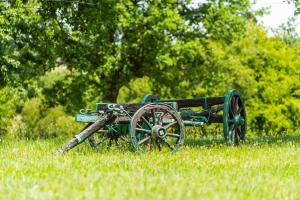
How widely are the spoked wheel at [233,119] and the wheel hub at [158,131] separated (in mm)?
2338

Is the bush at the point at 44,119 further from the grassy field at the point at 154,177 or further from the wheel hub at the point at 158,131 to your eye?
the grassy field at the point at 154,177

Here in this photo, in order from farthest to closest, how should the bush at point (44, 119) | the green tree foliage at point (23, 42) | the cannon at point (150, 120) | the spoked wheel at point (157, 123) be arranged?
1. the bush at point (44, 119)
2. the green tree foliage at point (23, 42)
3. the spoked wheel at point (157, 123)
4. the cannon at point (150, 120)

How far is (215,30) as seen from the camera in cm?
2980

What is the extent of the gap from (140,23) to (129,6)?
3.61 ft

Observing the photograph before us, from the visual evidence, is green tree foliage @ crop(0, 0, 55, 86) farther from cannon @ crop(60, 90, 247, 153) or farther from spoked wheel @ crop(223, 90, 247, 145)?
spoked wheel @ crop(223, 90, 247, 145)

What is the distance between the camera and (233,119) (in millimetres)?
13508

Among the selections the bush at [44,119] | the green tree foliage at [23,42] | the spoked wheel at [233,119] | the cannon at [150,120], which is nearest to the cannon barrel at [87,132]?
the cannon at [150,120]

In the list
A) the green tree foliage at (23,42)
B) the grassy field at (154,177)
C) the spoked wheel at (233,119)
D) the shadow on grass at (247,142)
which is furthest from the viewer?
the green tree foliage at (23,42)

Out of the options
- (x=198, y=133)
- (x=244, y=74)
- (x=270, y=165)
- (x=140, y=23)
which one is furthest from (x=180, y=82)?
(x=270, y=165)

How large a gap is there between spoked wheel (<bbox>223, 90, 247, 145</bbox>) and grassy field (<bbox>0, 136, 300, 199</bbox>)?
2540mm

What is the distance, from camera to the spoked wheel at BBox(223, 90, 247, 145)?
42.8 feet

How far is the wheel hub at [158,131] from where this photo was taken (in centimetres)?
1102

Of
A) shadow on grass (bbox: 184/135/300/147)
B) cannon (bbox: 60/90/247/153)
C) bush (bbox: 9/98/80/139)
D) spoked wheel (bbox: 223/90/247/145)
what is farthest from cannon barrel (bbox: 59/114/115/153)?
bush (bbox: 9/98/80/139)

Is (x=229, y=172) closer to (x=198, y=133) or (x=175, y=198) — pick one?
(x=175, y=198)
